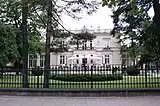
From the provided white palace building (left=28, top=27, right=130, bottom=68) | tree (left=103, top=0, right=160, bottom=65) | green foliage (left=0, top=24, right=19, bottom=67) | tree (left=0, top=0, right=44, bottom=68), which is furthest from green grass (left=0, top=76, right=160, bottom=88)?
white palace building (left=28, top=27, right=130, bottom=68)

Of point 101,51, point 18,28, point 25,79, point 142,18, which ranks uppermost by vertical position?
point 18,28

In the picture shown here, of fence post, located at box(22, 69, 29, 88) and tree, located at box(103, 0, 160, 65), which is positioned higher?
tree, located at box(103, 0, 160, 65)

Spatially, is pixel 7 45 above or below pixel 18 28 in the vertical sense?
below

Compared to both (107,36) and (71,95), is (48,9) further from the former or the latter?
(107,36)

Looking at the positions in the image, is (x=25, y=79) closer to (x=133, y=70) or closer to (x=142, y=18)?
(x=133, y=70)

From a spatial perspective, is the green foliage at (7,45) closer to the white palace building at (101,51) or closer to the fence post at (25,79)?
the fence post at (25,79)

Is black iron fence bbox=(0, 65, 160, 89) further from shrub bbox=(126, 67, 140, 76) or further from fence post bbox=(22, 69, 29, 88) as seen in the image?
fence post bbox=(22, 69, 29, 88)

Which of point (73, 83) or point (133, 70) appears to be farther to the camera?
point (73, 83)

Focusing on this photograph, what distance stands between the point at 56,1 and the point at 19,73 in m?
4.42

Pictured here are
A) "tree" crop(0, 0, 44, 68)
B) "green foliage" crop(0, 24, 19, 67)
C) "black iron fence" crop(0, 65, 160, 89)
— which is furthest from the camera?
"tree" crop(0, 0, 44, 68)

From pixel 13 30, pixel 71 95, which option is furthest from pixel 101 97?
pixel 13 30

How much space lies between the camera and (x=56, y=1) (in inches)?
564

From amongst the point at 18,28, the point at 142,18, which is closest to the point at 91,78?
the point at 142,18

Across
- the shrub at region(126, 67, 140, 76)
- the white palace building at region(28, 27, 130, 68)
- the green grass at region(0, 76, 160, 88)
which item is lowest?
the green grass at region(0, 76, 160, 88)
